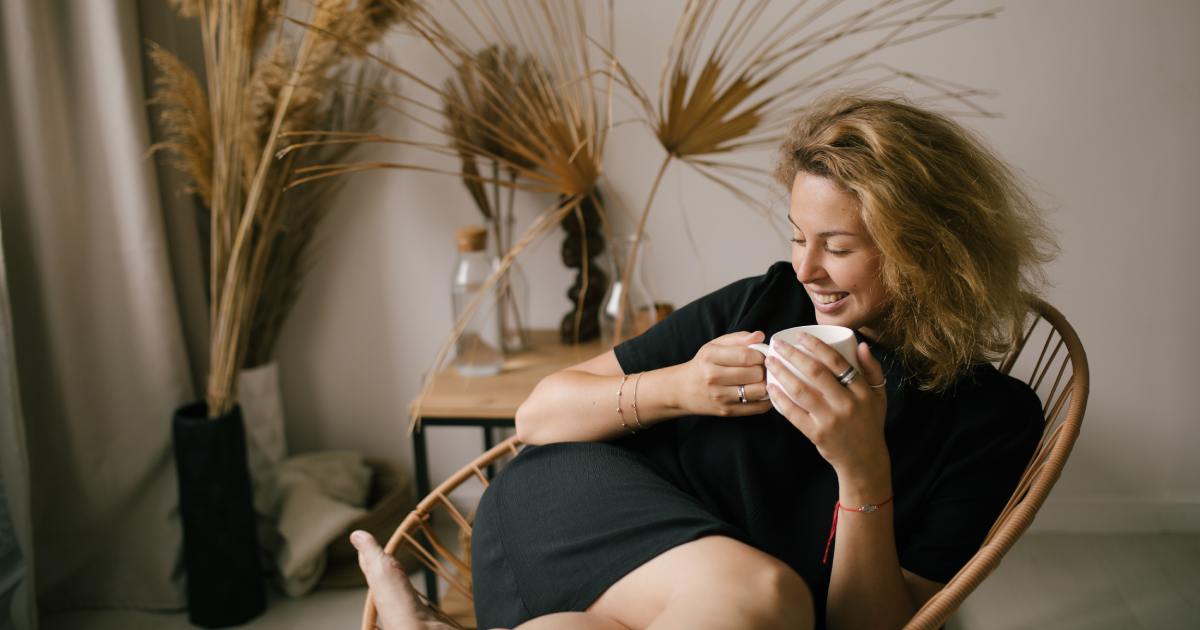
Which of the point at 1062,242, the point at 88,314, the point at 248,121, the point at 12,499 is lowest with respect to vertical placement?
the point at 12,499

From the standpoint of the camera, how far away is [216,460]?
1.97m

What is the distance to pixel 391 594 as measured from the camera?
3.45ft

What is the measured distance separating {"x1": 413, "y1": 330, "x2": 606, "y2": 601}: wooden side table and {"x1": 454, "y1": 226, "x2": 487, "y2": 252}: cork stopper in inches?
11.3

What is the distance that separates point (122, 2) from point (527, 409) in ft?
4.63

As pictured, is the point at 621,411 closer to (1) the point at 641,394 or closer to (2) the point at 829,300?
(1) the point at 641,394

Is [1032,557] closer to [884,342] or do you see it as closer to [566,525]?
[884,342]

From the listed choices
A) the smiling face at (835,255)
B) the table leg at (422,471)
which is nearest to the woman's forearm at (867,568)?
the smiling face at (835,255)

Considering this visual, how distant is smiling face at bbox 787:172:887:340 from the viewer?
110 cm

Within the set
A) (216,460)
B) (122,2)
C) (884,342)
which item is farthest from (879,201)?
(122,2)

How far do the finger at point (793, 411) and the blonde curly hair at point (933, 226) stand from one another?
0.75ft

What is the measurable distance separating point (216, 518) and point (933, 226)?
1.68m

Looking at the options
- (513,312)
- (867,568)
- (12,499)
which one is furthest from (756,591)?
(12,499)

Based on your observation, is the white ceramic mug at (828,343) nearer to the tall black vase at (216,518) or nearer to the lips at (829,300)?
Result: the lips at (829,300)

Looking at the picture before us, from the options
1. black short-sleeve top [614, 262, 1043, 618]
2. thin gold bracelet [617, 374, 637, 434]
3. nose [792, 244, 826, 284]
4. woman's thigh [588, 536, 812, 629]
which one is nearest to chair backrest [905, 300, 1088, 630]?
black short-sleeve top [614, 262, 1043, 618]
